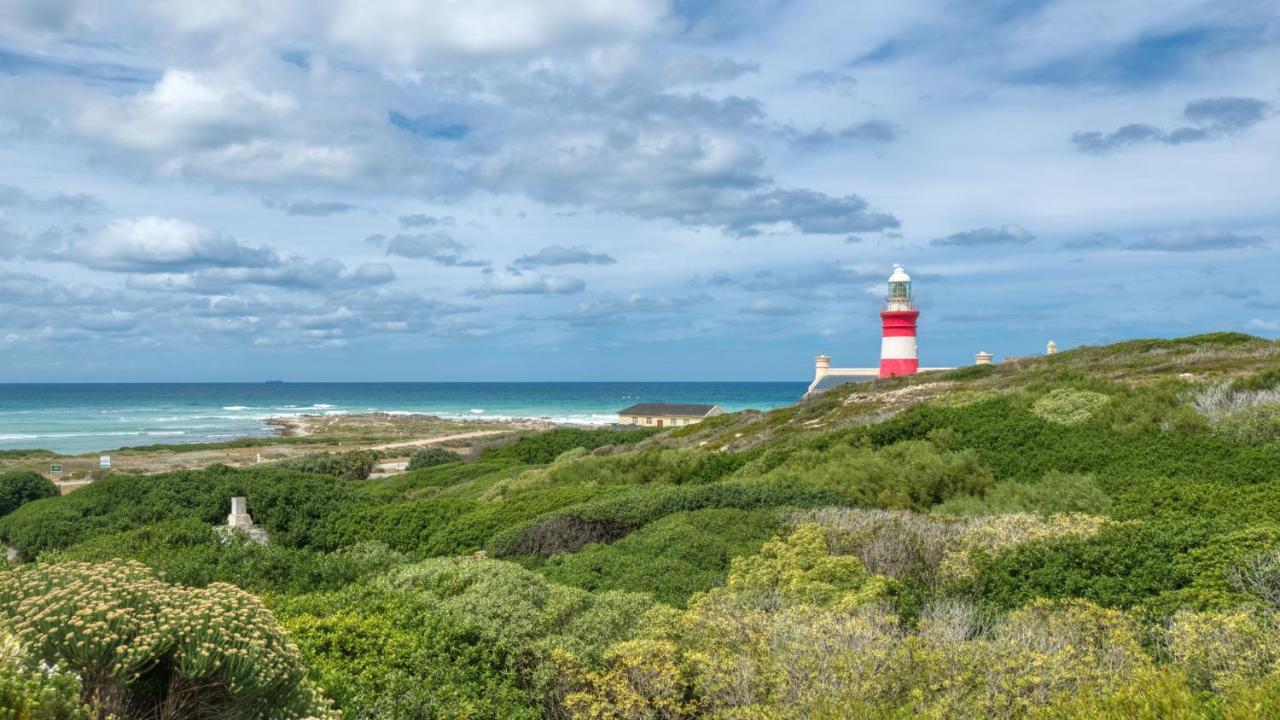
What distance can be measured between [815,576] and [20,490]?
2655cm

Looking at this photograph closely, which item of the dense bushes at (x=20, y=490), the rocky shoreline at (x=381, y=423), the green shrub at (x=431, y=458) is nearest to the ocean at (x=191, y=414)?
the rocky shoreline at (x=381, y=423)

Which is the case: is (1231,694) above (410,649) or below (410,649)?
above

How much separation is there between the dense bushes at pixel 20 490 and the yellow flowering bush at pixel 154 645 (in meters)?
24.8

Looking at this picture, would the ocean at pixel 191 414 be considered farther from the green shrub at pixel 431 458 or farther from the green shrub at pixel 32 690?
the green shrub at pixel 32 690

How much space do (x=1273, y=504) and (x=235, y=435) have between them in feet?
267

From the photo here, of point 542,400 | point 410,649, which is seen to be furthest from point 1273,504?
point 542,400

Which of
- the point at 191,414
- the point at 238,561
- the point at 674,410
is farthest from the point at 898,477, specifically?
the point at 191,414

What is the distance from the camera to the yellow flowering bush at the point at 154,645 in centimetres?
441

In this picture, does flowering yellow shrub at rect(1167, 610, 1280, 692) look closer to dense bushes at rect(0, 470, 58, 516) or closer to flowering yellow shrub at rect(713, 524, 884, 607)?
flowering yellow shrub at rect(713, 524, 884, 607)

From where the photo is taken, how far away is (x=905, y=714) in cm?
514

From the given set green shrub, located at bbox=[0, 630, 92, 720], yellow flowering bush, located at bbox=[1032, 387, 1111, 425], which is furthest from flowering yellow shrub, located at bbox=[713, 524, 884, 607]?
yellow flowering bush, located at bbox=[1032, 387, 1111, 425]

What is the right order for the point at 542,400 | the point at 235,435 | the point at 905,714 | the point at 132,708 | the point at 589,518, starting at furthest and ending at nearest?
1. the point at 542,400
2. the point at 235,435
3. the point at 589,518
4. the point at 905,714
5. the point at 132,708

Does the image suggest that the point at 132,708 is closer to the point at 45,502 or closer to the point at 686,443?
the point at 45,502

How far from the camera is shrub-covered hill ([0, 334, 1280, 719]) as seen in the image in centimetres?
563
